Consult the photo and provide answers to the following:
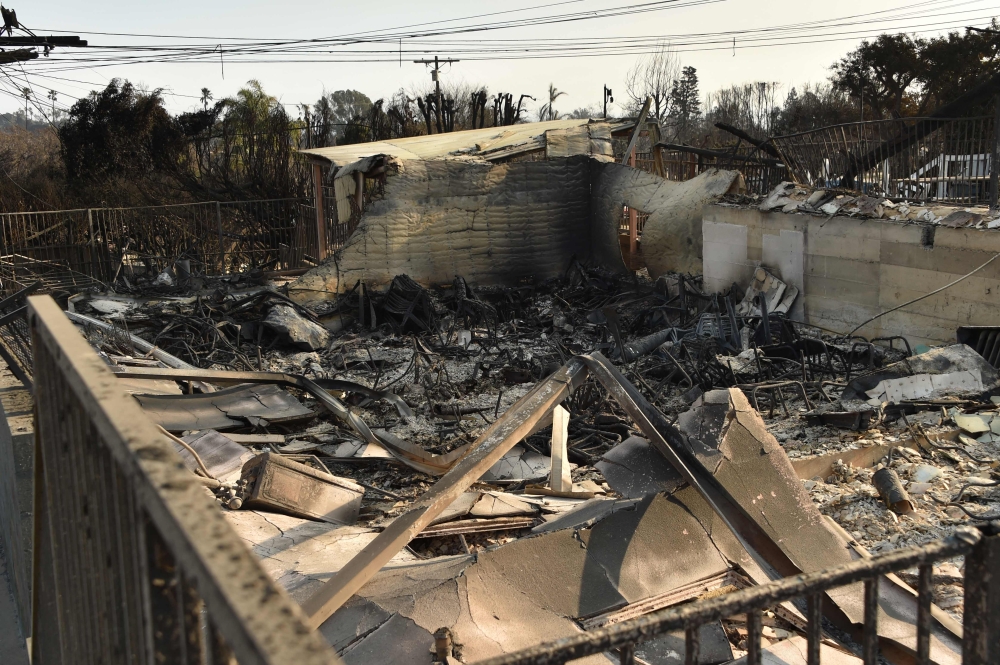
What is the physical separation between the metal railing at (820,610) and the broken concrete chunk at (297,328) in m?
9.93

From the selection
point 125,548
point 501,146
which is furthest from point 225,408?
point 501,146

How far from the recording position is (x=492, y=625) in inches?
126

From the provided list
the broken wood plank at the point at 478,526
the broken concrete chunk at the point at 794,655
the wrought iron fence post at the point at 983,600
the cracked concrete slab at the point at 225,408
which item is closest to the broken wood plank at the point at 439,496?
the broken wood plank at the point at 478,526

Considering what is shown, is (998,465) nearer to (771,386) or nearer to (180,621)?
(771,386)

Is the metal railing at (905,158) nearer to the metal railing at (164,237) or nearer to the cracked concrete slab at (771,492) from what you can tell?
the cracked concrete slab at (771,492)

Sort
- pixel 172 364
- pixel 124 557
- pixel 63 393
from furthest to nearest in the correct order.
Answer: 1. pixel 172 364
2. pixel 63 393
3. pixel 124 557

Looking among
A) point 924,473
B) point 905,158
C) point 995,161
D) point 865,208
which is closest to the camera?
point 924,473

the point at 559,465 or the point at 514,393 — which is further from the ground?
the point at 559,465

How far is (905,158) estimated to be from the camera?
10.1m

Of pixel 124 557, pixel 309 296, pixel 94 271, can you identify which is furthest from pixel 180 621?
pixel 94 271

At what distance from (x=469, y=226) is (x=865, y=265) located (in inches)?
280

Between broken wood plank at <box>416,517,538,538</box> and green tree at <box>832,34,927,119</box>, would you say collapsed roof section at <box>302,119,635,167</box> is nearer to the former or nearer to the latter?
broken wood plank at <box>416,517,538,538</box>

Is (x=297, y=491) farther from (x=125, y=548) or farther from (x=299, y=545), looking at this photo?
(x=125, y=548)

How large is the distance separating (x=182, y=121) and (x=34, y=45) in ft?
17.0
